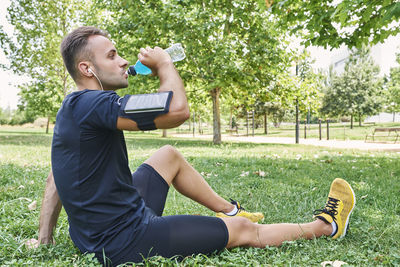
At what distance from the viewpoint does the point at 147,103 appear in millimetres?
1645

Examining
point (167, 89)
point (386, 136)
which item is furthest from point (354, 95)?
point (167, 89)

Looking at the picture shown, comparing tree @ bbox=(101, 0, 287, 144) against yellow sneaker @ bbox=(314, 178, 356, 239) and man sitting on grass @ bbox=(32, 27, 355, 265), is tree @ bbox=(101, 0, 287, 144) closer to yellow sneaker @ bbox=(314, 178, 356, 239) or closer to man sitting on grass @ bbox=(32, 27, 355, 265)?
yellow sneaker @ bbox=(314, 178, 356, 239)

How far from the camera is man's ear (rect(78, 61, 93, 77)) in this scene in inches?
75.0

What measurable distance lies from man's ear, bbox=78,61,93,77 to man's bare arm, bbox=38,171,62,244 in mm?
940

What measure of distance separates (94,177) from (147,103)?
54cm

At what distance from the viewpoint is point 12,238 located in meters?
2.58

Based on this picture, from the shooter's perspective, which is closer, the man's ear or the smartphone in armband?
the smartphone in armband

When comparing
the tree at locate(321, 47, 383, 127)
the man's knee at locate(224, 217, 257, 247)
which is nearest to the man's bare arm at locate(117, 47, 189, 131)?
the man's knee at locate(224, 217, 257, 247)

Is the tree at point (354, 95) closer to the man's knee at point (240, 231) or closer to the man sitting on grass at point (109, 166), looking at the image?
the man's knee at point (240, 231)

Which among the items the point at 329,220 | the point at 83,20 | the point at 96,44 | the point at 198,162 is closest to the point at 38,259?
the point at 96,44

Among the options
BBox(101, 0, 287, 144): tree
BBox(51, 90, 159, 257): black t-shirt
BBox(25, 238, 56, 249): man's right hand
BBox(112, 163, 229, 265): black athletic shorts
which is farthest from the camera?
BBox(101, 0, 287, 144): tree

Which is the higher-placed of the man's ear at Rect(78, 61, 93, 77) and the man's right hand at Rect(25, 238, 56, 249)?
the man's ear at Rect(78, 61, 93, 77)

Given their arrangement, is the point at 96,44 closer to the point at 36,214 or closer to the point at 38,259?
the point at 38,259

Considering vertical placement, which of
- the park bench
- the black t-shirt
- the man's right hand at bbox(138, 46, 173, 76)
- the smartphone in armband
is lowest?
the park bench
